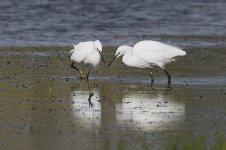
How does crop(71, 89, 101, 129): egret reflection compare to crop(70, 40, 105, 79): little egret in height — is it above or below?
above

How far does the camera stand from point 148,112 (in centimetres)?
1102

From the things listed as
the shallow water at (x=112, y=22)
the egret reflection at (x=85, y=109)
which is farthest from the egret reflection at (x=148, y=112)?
the shallow water at (x=112, y=22)

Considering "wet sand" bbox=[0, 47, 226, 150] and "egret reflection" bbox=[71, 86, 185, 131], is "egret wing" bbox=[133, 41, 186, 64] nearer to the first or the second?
"wet sand" bbox=[0, 47, 226, 150]

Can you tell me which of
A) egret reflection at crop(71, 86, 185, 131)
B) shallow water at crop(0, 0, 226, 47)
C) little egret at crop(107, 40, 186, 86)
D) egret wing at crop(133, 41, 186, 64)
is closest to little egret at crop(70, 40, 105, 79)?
little egret at crop(107, 40, 186, 86)

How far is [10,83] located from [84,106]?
252 centimetres

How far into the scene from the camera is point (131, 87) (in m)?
13.4

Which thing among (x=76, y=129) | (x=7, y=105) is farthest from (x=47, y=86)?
(x=76, y=129)

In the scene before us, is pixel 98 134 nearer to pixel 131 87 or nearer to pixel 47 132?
pixel 47 132

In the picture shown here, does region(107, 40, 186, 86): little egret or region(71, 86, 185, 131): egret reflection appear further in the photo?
region(107, 40, 186, 86): little egret

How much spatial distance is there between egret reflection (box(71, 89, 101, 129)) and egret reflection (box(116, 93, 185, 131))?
0.30 meters

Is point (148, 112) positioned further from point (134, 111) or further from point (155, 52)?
point (155, 52)

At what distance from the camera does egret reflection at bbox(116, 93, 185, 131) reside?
10.1 meters

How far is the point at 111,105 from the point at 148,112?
78 cm

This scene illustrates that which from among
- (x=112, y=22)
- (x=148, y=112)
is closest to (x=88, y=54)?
(x=148, y=112)
